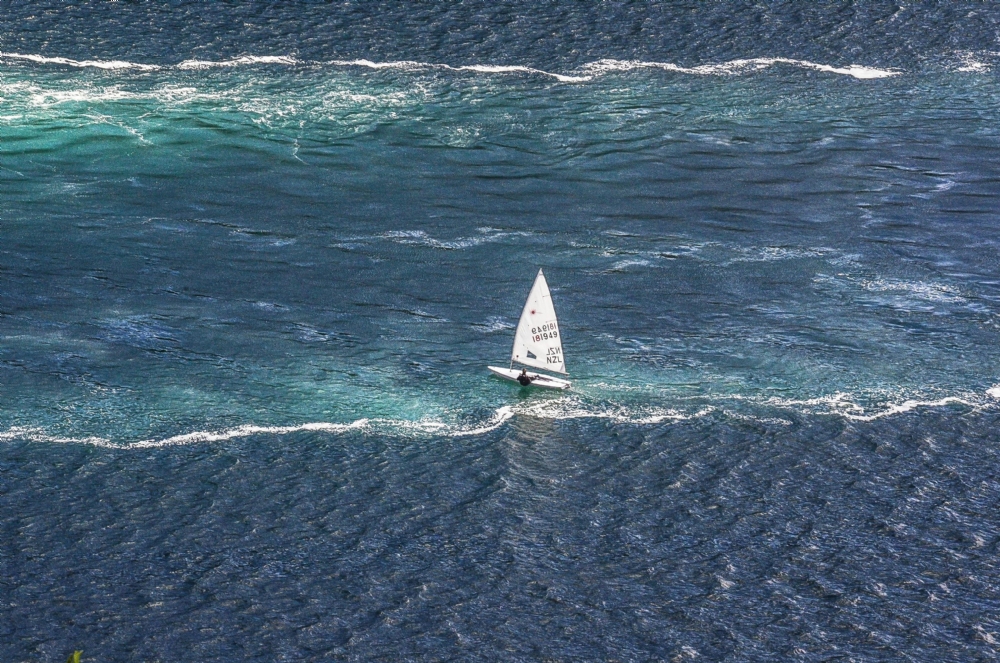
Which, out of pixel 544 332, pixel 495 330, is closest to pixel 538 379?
pixel 544 332

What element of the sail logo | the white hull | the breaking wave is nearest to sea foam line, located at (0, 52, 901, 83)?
the white hull

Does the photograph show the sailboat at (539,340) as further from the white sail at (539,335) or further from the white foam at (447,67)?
the white foam at (447,67)

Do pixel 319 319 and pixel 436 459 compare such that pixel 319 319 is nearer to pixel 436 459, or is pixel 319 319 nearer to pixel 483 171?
pixel 436 459

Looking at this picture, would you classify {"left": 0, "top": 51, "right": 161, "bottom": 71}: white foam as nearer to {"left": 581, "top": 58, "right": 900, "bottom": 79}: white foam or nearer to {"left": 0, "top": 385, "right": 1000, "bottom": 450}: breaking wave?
{"left": 581, "top": 58, "right": 900, "bottom": 79}: white foam

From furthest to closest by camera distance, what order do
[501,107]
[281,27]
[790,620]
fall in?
1. [281,27]
2. [501,107]
3. [790,620]

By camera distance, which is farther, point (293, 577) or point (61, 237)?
point (61, 237)

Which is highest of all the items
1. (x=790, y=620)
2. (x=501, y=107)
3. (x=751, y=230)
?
(x=501, y=107)

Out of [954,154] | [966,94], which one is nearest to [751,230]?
[954,154]

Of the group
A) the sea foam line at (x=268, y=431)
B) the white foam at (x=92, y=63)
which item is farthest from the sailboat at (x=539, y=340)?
the white foam at (x=92, y=63)
